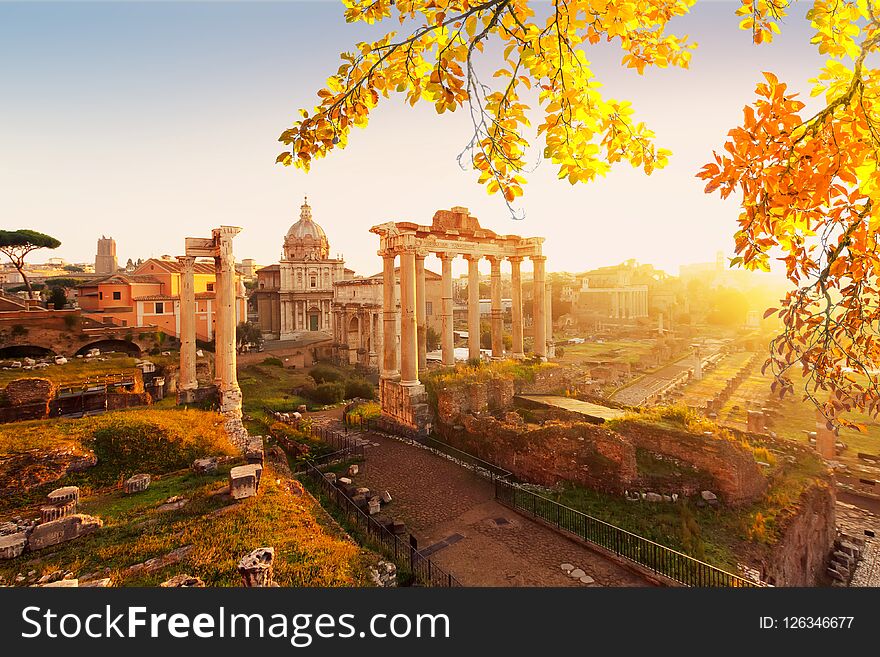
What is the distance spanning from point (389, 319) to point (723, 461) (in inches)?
427

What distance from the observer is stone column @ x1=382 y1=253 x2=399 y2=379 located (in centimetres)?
1562

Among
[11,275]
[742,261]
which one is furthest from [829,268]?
[11,275]

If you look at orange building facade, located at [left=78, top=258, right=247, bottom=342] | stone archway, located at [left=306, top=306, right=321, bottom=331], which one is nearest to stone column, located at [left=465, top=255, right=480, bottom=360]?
orange building facade, located at [left=78, top=258, right=247, bottom=342]

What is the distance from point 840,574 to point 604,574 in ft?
27.0

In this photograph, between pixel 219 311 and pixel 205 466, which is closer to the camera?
pixel 205 466

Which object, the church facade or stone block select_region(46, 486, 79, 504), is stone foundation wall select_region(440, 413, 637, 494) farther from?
the church facade

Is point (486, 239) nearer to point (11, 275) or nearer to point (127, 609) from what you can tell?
point (127, 609)

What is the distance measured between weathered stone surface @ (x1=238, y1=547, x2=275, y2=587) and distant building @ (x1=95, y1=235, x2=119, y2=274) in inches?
4438

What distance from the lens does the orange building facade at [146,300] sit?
33250 millimetres

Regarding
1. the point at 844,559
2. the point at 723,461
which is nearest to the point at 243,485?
the point at 723,461

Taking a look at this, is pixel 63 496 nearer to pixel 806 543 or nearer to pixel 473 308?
pixel 473 308

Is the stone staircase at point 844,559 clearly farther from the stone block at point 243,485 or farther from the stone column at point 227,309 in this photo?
the stone column at point 227,309

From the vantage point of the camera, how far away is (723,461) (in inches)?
379

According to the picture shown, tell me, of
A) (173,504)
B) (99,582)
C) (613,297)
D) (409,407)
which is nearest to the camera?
(99,582)
